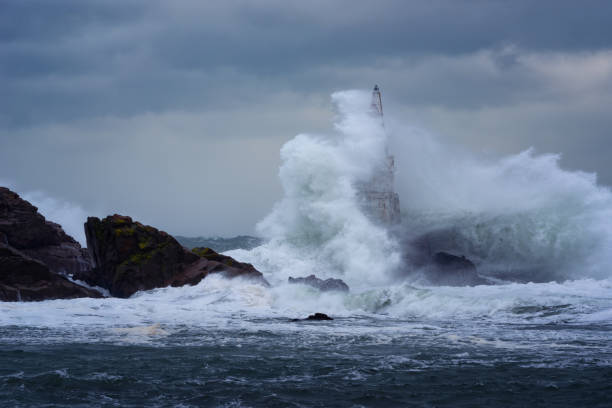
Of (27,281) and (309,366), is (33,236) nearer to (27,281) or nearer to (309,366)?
(27,281)

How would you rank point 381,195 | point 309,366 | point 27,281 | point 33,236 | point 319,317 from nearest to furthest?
point 309,366
point 319,317
point 27,281
point 33,236
point 381,195

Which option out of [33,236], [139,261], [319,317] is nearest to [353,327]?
[319,317]

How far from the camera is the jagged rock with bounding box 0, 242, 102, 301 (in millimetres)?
21328

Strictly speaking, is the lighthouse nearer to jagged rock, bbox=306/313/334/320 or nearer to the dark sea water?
jagged rock, bbox=306/313/334/320

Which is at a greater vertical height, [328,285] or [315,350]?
[328,285]

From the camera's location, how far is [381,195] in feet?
121

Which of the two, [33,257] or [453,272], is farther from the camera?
[453,272]

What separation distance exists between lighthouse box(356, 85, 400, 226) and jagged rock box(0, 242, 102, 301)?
57.1 feet

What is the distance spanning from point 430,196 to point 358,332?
23.7 meters

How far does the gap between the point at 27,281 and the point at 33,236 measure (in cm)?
508

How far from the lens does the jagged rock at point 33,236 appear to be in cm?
2548

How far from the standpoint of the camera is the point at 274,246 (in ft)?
117

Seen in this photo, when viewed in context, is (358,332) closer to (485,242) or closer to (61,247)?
(61,247)

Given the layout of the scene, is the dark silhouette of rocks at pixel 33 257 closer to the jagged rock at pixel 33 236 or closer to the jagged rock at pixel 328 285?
the jagged rock at pixel 33 236
